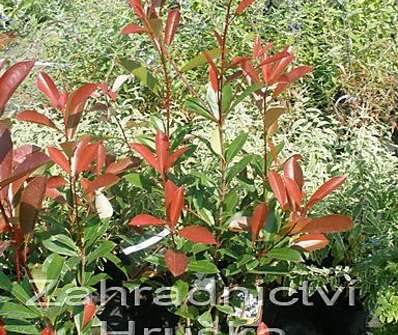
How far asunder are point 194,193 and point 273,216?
26 cm

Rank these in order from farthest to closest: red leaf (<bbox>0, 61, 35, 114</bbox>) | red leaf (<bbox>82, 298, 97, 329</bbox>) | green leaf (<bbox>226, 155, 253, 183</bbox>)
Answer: green leaf (<bbox>226, 155, 253, 183</bbox>), red leaf (<bbox>82, 298, 97, 329</bbox>), red leaf (<bbox>0, 61, 35, 114</bbox>)

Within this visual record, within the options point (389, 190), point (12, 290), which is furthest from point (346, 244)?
point (12, 290)

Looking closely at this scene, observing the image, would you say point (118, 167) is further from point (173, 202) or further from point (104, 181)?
point (173, 202)

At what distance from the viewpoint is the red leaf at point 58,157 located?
1.80 metres

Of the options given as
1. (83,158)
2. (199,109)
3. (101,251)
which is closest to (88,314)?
(101,251)

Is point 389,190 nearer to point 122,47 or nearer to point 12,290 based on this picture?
point 12,290

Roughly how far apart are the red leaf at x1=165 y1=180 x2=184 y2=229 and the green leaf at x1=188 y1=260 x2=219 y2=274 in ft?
0.54

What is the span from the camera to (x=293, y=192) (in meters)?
1.88

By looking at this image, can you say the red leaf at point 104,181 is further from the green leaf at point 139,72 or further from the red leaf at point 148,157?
the green leaf at point 139,72

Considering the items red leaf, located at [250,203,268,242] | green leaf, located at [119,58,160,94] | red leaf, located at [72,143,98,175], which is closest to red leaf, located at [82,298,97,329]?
red leaf, located at [72,143,98,175]

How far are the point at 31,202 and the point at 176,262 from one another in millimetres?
350

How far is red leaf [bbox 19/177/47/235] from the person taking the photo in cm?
170

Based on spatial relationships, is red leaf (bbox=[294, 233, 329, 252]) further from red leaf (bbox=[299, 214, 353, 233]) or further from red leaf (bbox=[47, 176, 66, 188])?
red leaf (bbox=[47, 176, 66, 188])

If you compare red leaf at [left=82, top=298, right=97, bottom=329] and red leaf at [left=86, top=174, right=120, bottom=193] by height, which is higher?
red leaf at [left=86, top=174, right=120, bottom=193]
